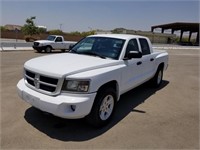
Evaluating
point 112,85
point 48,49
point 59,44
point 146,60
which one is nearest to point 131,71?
point 112,85

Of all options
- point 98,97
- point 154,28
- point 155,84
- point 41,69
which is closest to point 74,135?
point 98,97

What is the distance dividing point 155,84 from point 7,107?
15.1 ft

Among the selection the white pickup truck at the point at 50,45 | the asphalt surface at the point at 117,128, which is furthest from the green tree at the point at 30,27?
the asphalt surface at the point at 117,128

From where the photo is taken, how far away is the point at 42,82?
12.0ft

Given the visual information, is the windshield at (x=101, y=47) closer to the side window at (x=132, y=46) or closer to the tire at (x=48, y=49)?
the side window at (x=132, y=46)

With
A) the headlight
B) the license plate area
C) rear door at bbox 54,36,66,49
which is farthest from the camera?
rear door at bbox 54,36,66,49

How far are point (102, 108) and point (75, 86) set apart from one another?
2.78 ft

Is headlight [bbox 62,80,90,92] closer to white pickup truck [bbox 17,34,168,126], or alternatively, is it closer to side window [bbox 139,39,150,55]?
white pickup truck [bbox 17,34,168,126]

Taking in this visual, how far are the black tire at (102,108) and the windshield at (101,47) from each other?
0.92 meters

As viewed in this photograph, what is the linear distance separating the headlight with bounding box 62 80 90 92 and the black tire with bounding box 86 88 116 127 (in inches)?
15.6

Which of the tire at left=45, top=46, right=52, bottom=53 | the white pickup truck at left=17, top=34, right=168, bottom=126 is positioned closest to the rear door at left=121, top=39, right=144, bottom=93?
→ the white pickup truck at left=17, top=34, right=168, bottom=126

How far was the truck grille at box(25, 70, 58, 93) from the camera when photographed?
3508 mm

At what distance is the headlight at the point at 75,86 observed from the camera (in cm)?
344

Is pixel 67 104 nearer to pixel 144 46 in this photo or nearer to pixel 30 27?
pixel 144 46
